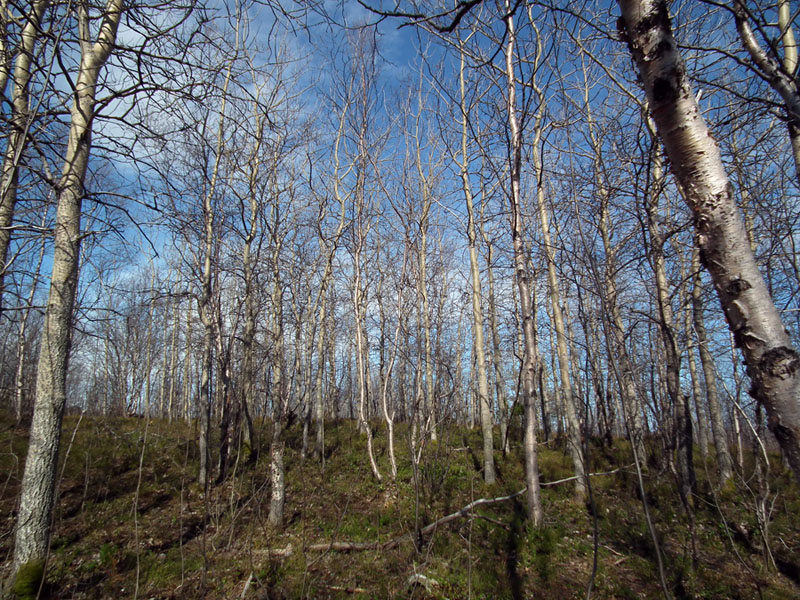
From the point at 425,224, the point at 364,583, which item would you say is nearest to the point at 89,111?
the point at 364,583

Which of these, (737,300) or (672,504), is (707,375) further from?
(737,300)

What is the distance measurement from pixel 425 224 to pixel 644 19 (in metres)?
9.58

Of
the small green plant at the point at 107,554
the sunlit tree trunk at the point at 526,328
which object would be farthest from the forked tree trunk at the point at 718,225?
the small green plant at the point at 107,554

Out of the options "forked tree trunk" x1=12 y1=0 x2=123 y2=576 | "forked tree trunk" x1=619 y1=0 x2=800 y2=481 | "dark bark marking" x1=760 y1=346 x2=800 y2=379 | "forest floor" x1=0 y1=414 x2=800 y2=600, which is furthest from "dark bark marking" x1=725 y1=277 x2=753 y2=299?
"forked tree trunk" x1=12 y1=0 x2=123 y2=576

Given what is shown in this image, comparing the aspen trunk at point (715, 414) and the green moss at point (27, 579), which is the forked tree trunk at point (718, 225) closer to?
the green moss at point (27, 579)

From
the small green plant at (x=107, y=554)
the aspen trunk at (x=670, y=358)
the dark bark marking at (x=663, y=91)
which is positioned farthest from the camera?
the small green plant at (x=107, y=554)

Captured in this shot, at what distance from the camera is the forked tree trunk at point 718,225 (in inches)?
46.3

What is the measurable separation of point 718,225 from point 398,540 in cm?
536

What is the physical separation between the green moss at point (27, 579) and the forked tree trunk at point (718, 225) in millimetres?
5958

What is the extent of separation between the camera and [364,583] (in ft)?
15.4

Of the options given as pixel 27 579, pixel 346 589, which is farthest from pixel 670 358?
pixel 27 579

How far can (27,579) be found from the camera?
3.81 m

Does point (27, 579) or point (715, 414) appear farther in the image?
point (715, 414)

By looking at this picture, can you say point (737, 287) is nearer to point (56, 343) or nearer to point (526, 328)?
Answer: point (526, 328)
